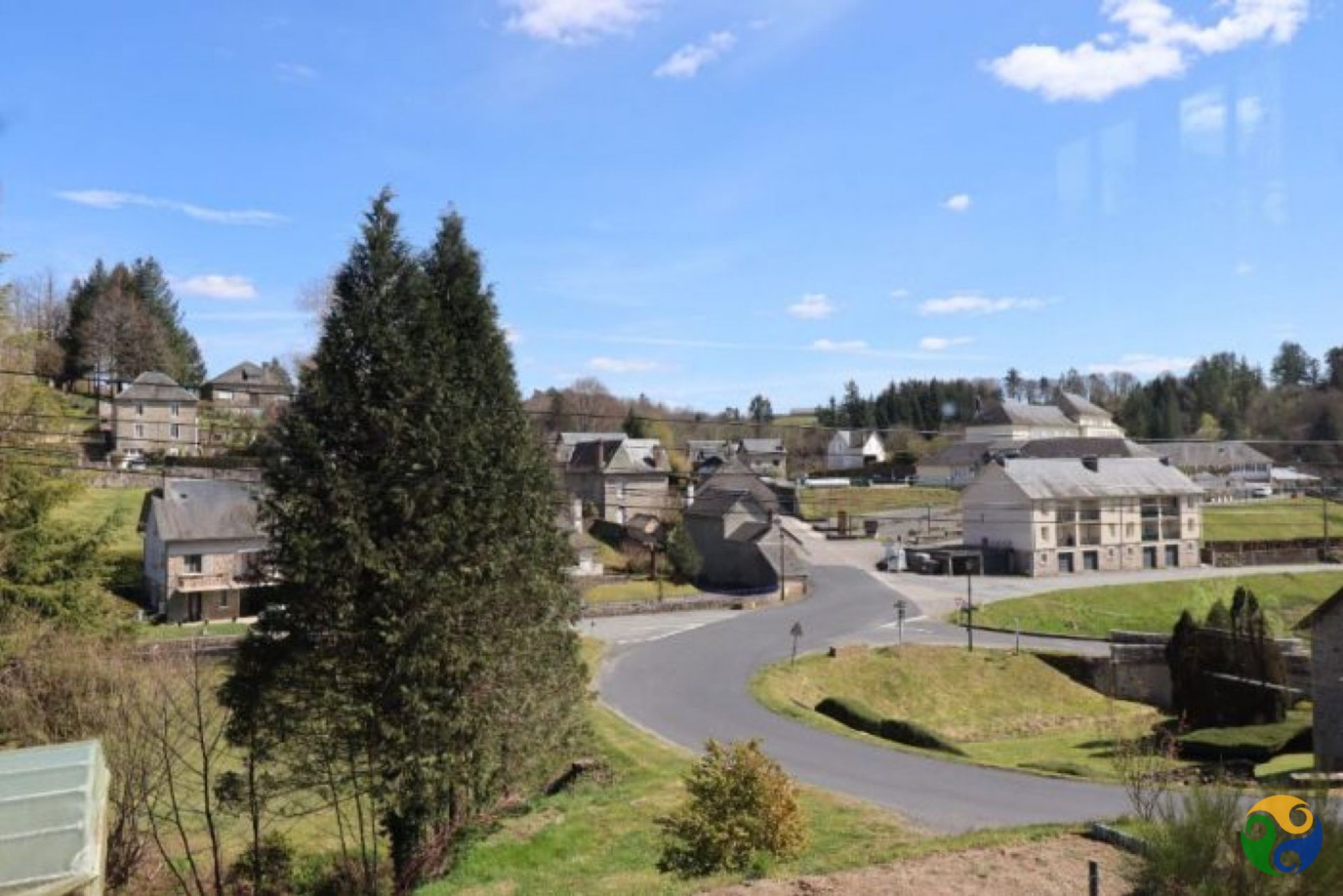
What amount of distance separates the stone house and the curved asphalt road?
8.69m

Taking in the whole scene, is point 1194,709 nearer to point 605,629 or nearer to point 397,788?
point 605,629

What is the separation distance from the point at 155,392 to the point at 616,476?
110 feet

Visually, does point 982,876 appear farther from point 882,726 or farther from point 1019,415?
point 1019,415

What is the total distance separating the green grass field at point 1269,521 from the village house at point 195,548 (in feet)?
209

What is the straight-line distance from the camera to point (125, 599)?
41.6m

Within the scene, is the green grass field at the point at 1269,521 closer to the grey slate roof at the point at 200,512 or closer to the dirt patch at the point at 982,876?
the grey slate roof at the point at 200,512

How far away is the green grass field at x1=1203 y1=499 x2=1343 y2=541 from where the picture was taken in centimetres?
6744

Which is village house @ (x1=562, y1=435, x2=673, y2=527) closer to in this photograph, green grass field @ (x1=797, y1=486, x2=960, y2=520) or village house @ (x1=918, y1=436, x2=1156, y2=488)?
green grass field @ (x1=797, y1=486, x2=960, y2=520)

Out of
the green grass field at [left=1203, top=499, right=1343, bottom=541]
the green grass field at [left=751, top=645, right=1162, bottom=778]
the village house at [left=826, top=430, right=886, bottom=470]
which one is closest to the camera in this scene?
the green grass field at [left=751, top=645, right=1162, bottom=778]

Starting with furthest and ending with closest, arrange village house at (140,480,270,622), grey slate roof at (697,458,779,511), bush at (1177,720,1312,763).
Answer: grey slate roof at (697,458,779,511) < village house at (140,480,270,622) < bush at (1177,720,1312,763)

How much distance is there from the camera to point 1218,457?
9688 centimetres

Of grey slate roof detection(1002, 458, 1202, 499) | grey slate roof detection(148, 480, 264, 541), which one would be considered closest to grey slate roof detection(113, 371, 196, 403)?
grey slate roof detection(148, 480, 264, 541)

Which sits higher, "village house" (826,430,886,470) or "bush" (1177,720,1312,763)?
"village house" (826,430,886,470)

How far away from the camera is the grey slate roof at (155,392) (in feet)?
214
